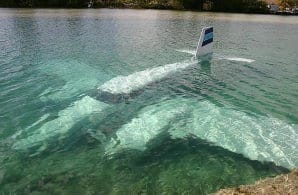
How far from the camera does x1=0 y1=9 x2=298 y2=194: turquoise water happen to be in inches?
515

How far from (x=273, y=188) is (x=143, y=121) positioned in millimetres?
8613

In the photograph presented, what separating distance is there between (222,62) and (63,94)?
55.0 feet

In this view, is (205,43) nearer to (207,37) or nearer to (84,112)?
(207,37)

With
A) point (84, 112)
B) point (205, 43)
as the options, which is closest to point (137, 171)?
point (84, 112)

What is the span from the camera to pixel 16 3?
317 ft

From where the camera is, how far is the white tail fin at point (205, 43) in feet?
111

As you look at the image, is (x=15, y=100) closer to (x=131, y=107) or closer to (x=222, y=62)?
(x=131, y=107)

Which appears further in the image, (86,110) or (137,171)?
(86,110)

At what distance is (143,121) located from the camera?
1812 centimetres

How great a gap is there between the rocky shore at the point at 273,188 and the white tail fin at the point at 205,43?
2343cm

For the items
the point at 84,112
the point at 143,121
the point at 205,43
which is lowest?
the point at 143,121

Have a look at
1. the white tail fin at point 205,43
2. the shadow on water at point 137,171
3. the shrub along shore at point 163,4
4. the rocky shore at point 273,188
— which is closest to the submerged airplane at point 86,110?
the shadow on water at point 137,171

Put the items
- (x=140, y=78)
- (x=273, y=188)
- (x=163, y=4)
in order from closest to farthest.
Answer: (x=273, y=188), (x=140, y=78), (x=163, y=4)

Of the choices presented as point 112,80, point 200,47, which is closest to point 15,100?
point 112,80
